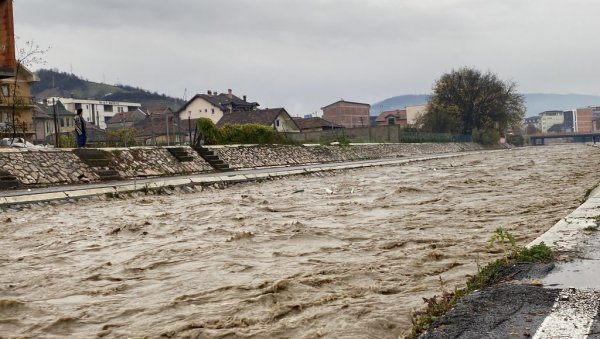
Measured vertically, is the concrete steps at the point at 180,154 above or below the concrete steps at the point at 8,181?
above

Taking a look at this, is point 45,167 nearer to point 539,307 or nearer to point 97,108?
point 539,307

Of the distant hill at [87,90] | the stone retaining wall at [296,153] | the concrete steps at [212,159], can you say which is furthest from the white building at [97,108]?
the concrete steps at [212,159]

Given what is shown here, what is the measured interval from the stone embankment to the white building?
88.0 metres

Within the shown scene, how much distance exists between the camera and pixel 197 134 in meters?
31.9

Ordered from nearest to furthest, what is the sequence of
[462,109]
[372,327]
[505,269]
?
1. [372,327]
2. [505,269]
3. [462,109]

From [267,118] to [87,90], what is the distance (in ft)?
412

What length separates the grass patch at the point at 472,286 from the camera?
3610 millimetres

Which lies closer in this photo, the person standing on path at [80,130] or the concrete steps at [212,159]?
the person standing on path at [80,130]

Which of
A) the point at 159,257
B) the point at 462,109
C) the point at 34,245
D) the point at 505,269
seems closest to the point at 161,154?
the point at 34,245

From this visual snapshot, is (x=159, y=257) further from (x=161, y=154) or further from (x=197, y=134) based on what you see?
(x=197, y=134)

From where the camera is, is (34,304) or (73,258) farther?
(73,258)

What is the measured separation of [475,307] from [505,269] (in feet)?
3.24

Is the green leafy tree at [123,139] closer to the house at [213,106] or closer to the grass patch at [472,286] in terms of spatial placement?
the grass patch at [472,286]

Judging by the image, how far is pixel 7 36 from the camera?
83.3 ft
